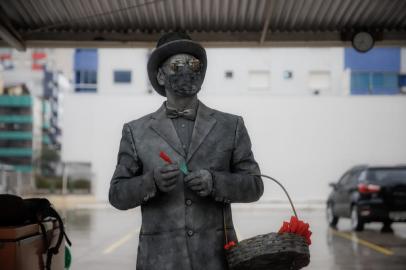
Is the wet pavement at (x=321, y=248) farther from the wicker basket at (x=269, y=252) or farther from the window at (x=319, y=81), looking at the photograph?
the window at (x=319, y=81)

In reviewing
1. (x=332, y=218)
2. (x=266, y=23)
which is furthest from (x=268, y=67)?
(x=266, y=23)

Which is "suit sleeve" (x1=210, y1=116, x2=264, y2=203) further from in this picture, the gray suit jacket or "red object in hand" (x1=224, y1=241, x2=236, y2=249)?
"red object in hand" (x1=224, y1=241, x2=236, y2=249)

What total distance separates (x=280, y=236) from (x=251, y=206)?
32.2 metres

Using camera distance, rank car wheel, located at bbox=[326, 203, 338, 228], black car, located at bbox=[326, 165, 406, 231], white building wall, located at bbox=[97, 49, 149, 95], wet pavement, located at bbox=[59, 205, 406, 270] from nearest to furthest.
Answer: wet pavement, located at bbox=[59, 205, 406, 270], black car, located at bbox=[326, 165, 406, 231], car wheel, located at bbox=[326, 203, 338, 228], white building wall, located at bbox=[97, 49, 149, 95]

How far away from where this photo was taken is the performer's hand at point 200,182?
2594 mm

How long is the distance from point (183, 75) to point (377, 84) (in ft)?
158

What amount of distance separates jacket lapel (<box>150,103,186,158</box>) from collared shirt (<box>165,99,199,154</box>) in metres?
0.03

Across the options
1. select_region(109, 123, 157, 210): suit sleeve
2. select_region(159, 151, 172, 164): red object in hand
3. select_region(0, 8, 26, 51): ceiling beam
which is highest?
select_region(0, 8, 26, 51): ceiling beam

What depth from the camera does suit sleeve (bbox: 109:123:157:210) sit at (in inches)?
106

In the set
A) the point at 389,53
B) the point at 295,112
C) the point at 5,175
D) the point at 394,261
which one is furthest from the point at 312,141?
the point at 394,261

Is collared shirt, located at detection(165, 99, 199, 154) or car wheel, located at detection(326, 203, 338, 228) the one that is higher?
collared shirt, located at detection(165, 99, 199, 154)

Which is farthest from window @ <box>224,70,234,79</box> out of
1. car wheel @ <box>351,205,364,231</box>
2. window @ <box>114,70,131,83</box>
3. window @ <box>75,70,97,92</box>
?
Answer: car wheel @ <box>351,205,364,231</box>

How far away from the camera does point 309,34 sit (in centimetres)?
1023

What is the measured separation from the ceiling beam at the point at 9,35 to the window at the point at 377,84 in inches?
1605
